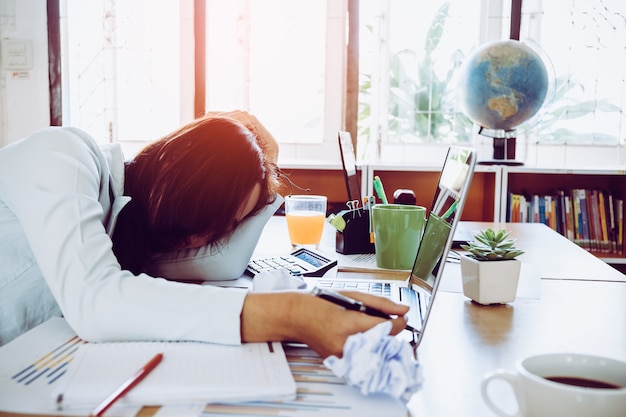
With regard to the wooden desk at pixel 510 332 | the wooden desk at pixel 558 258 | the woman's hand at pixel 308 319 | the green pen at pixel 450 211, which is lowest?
the wooden desk at pixel 558 258

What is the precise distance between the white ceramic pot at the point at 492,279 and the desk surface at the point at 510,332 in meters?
0.02

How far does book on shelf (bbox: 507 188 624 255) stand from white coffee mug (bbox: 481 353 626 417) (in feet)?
8.89

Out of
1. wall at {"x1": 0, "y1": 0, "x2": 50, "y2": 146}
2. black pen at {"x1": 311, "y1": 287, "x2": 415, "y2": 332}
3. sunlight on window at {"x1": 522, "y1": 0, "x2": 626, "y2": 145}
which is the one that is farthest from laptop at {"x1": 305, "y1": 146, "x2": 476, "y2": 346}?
wall at {"x1": 0, "y1": 0, "x2": 50, "y2": 146}

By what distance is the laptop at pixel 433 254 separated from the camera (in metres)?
0.81

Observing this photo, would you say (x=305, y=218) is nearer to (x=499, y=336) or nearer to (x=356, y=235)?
(x=356, y=235)

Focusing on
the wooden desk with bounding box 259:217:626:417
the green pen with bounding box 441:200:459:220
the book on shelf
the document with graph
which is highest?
the green pen with bounding box 441:200:459:220

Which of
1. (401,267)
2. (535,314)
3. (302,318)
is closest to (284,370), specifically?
(302,318)

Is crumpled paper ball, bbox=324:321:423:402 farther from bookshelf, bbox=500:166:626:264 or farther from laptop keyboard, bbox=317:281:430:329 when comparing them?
bookshelf, bbox=500:166:626:264

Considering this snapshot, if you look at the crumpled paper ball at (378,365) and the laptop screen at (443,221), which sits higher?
the laptop screen at (443,221)

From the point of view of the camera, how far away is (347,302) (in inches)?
28.1

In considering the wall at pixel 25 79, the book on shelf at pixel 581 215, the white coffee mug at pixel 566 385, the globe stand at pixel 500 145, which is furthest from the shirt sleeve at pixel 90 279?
the wall at pixel 25 79

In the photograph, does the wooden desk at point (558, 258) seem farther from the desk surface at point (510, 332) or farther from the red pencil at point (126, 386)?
the red pencil at point (126, 386)

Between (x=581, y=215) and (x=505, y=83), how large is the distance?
2.73 ft

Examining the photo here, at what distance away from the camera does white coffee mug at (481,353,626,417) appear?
490 mm
